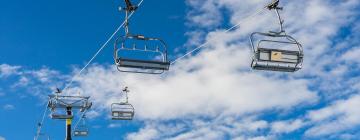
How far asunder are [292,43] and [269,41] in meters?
0.59

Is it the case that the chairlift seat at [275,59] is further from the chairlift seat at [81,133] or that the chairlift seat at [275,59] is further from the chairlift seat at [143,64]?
the chairlift seat at [81,133]

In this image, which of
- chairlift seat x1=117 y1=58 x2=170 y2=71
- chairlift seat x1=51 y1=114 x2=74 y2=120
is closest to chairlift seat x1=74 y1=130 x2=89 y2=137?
chairlift seat x1=51 y1=114 x2=74 y2=120

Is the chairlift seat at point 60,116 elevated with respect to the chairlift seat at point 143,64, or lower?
elevated

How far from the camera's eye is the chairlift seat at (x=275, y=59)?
14.4 metres

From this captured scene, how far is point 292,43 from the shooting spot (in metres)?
15.0

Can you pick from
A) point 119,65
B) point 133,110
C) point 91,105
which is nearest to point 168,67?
point 119,65

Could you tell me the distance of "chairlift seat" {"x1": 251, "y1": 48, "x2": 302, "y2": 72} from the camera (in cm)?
1445

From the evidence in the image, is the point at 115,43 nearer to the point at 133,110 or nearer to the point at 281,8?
the point at 281,8

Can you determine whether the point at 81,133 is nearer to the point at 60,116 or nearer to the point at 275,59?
the point at 60,116

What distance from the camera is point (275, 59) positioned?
14.4m

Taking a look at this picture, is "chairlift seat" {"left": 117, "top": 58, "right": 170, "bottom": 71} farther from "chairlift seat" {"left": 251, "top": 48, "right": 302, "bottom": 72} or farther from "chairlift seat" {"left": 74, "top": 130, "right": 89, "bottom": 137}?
"chairlift seat" {"left": 74, "top": 130, "right": 89, "bottom": 137}

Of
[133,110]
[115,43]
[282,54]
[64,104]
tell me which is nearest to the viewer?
[282,54]

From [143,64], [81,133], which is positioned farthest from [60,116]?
[143,64]

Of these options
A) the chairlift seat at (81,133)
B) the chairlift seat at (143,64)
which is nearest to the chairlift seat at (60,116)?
the chairlift seat at (81,133)
